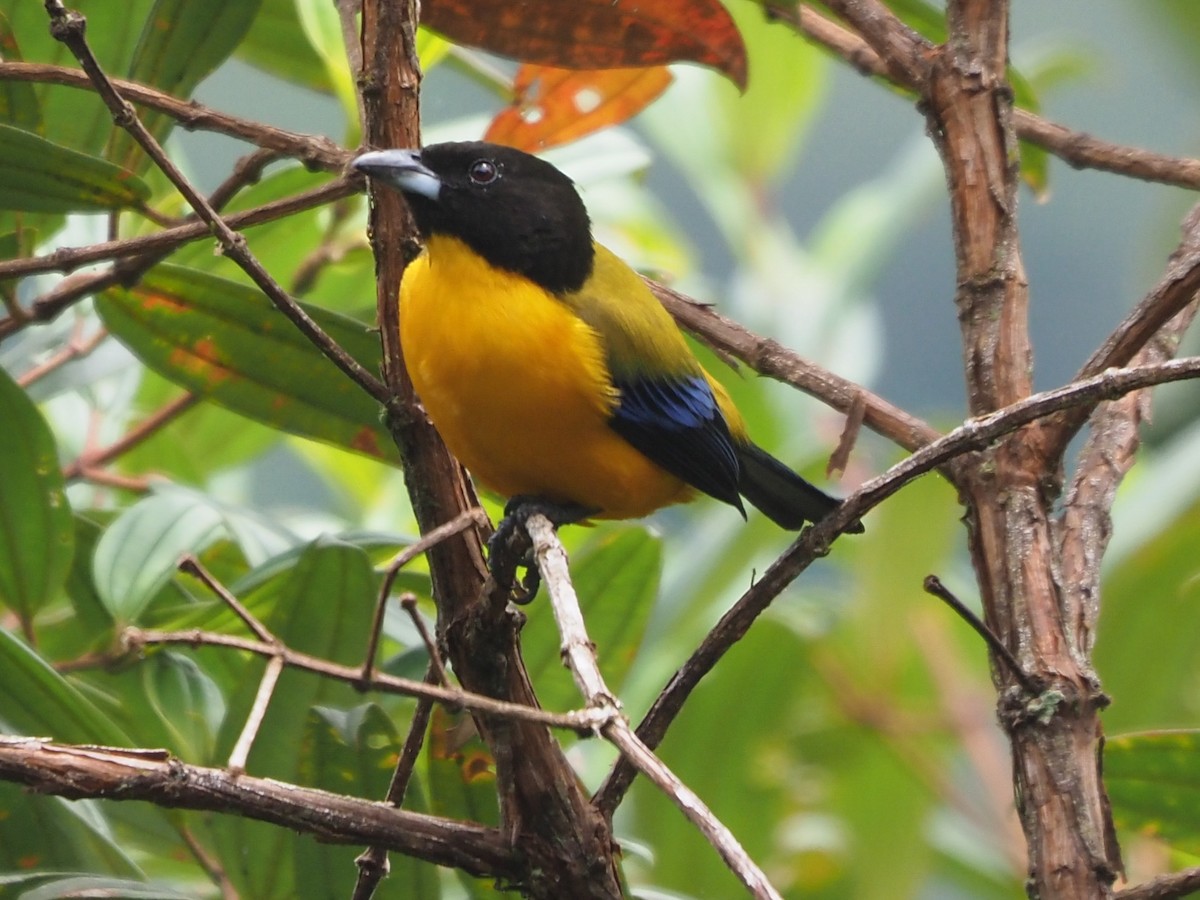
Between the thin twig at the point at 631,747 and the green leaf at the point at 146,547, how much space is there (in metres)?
0.90

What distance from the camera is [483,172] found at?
83.8 inches

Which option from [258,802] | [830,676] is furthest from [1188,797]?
[830,676]

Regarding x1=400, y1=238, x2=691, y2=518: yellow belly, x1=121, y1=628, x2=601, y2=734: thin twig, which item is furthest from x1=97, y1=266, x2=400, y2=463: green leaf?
x1=121, y1=628, x2=601, y2=734: thin twig

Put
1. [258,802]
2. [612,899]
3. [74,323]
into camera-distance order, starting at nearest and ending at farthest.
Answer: [258,802] < [612,899] < [74,323]

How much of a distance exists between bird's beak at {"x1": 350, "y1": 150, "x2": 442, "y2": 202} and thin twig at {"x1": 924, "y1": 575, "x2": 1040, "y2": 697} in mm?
790

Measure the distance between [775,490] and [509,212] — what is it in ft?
1.93

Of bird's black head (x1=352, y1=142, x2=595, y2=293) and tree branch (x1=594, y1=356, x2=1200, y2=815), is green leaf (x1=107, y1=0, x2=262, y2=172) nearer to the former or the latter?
bird's black head (x1=352, y1=142, x2=595, y2=293)

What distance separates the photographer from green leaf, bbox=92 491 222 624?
6.22 ft

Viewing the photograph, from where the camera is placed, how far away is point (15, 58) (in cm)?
187

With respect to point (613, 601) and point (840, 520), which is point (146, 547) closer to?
point (613, 601)

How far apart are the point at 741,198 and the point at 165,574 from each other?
130 inches

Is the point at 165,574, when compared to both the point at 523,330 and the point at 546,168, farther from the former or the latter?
the point at 546,168

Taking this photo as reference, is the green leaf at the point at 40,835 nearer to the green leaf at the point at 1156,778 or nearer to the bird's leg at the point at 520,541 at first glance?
the bird's leg at the point at 520,541

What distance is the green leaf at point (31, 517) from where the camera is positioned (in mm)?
1910
